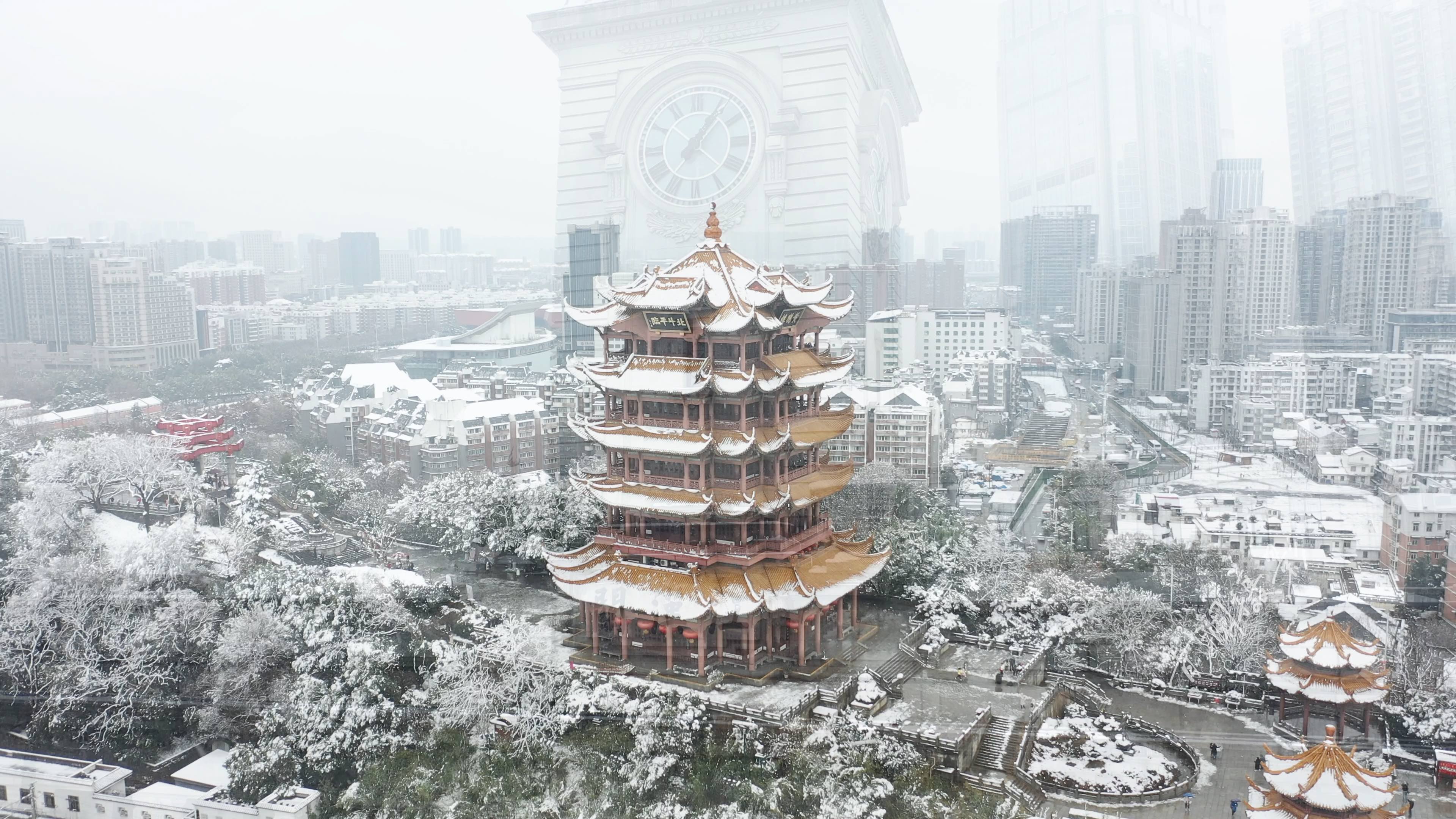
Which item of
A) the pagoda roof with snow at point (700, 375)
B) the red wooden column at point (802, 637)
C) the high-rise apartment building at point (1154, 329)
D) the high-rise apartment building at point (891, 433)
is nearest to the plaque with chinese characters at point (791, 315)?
the pagoda roof with snow at point (700, 375)

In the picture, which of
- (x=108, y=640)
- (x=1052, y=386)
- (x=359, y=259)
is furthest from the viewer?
(x=359, y=259)

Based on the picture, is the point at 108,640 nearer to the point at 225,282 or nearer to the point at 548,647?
the point at 548,647

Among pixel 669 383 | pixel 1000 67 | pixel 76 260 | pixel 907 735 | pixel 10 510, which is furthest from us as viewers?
pixel 76 260

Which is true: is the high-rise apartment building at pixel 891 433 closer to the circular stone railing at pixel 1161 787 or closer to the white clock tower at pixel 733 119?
the white clock tower at pixel 733 119

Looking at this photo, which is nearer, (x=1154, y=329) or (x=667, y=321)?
(x=667, y=321)

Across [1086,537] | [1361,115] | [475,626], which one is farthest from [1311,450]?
[475,626]

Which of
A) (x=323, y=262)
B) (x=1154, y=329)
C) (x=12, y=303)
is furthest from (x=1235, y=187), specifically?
(x=12, y=303)

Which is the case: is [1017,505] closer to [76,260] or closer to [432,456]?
[432,456]
